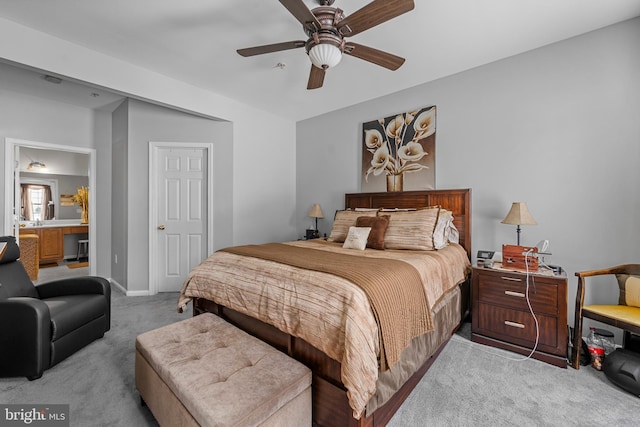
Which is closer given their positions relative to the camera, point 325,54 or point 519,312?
point 325,54

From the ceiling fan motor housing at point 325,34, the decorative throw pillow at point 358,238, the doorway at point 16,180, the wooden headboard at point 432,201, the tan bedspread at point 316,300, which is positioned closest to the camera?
the tan bedspread at point 316,300

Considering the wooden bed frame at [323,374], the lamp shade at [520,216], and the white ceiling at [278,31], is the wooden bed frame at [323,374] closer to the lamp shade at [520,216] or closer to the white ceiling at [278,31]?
the lamp shade at [520,216]

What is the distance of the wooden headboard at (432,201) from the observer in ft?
10.1

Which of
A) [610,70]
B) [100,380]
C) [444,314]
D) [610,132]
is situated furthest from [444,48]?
[100,380]

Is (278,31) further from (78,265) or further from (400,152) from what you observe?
(78,265)

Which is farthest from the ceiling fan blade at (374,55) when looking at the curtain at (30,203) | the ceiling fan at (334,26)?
the curtain at (30,203)

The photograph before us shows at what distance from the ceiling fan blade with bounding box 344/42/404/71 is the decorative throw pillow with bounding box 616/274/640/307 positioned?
2.42 metres

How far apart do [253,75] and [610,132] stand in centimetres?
358

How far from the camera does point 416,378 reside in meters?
1.88

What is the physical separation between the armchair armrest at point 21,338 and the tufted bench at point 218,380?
89 centimetres

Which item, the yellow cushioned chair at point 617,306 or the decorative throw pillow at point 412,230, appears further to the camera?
the decorative throw pillow at point 412,230

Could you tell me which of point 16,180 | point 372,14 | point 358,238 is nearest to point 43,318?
point 358,238

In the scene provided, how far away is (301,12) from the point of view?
5.60 ft

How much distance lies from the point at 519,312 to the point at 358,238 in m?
1.50
